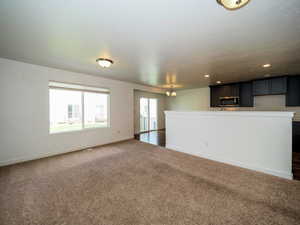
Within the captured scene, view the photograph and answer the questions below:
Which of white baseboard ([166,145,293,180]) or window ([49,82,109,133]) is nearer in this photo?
white baseboard ([166,145,293,180])

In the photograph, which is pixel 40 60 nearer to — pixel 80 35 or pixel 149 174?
pixel 80 35

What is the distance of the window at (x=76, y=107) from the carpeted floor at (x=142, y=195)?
1.37m

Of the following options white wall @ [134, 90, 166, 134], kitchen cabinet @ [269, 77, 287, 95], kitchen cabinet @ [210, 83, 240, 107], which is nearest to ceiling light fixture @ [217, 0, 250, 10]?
kitchen cabinet @ [269, 77, 287, 95]

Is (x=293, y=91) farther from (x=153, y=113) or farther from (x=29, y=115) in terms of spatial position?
(x=29, y=115)

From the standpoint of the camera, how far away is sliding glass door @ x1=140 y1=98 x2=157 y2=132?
23.2ft

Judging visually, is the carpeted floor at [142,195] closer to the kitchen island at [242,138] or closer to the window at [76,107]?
the kitchen island at [242,138]

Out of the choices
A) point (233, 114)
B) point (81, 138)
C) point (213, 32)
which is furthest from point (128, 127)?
point (213, 32)

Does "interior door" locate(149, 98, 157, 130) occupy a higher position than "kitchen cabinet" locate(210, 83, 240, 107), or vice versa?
"kitchen cabinet" locate(210, 83, 240, 107)

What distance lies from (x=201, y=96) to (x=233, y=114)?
161 inches

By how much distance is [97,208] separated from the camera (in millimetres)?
1683

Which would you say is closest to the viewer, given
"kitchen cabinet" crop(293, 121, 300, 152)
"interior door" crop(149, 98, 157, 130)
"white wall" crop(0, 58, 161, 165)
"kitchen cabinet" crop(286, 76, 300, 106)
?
"white wall" crop(0, 58, 161, 165)

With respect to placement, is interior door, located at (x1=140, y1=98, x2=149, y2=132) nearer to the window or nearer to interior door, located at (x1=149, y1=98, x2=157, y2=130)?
interior door, located at (x1=149, y1=98, x2=157, y2=130)

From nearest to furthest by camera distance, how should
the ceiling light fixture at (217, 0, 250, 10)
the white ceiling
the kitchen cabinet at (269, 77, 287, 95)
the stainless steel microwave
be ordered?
1. the ceiling light fixture at (217, 0, 250, 10)
2. the white ceiling
3. the kitchen cabinet at (269, 77, 287, 95)
4. the stainless steel microwave

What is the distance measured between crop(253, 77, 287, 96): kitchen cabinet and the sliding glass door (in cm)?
497
